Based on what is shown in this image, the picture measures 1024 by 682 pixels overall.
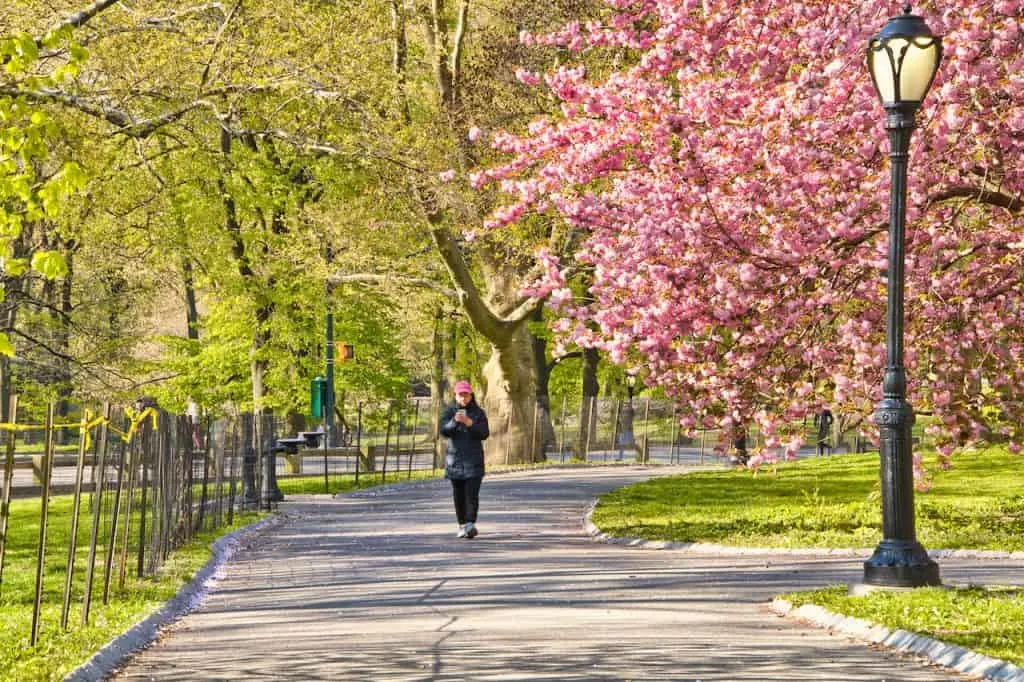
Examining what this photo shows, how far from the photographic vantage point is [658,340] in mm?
20016

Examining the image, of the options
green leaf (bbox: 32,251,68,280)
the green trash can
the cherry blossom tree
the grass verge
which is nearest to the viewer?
green leaf (bbox: 32,251,68,280)

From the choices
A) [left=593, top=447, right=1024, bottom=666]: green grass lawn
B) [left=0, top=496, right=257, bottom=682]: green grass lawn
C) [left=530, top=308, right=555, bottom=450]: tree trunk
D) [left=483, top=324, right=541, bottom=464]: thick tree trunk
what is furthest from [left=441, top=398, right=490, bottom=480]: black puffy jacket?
[left=530, top=308, right=555, bottom=450]: tree trunk

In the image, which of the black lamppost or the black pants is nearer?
the black lamppost

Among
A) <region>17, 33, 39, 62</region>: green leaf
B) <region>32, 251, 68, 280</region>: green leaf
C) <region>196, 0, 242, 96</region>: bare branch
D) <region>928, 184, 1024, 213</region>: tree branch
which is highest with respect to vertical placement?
<region>196, 0, 242, 96</region>: bare branch

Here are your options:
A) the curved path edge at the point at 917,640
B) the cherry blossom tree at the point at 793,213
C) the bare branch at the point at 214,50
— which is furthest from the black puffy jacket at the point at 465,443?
the bare branch at the point at 214,50

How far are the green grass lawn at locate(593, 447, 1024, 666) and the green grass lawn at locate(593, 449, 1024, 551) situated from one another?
0.7 inches

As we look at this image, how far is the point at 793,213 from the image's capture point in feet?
60.4

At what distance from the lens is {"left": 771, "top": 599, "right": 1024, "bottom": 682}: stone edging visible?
33.6ft

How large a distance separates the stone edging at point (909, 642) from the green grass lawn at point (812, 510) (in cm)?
606

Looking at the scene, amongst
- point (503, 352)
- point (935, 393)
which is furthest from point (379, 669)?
point (503, 352)

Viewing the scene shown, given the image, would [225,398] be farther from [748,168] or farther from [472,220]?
[748,168]

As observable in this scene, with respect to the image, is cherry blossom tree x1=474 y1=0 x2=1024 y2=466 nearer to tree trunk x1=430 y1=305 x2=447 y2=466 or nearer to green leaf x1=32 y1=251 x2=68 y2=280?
green leaf x1=32 y1=251 x2=68 y2=280

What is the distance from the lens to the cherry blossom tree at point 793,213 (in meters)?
17.6

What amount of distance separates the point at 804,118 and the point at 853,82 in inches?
23.0
